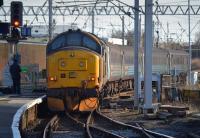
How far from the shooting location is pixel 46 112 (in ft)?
80.5

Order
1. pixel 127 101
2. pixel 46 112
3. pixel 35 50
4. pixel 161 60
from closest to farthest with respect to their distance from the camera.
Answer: pixel 46 112 → pixel 127 101 → pixel 161 60 → pixel 35 50

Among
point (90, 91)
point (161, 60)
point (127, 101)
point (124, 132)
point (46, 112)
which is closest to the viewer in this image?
point (124, 132)

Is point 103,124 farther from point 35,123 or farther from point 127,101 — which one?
point 127,101

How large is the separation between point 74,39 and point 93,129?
6.63 m

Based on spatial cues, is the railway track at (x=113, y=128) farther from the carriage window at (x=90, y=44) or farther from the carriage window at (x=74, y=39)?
the carriage window at (x=74, y=39)

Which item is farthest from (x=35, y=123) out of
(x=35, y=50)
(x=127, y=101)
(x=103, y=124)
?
(x=35, y=50)

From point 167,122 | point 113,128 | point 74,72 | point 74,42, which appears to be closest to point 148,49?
point 74,42

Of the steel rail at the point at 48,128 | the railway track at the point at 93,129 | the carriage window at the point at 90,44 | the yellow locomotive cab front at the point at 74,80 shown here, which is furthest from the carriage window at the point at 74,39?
the steel rail at the point at 48,128

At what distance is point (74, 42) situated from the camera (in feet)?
76.8

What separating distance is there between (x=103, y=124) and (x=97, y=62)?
11.9ft

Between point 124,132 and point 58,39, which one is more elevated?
point 58,39

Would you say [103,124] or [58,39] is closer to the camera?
[103,124]

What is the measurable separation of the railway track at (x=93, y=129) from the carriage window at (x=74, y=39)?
2.89 metres

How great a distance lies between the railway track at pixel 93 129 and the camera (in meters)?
15.9
